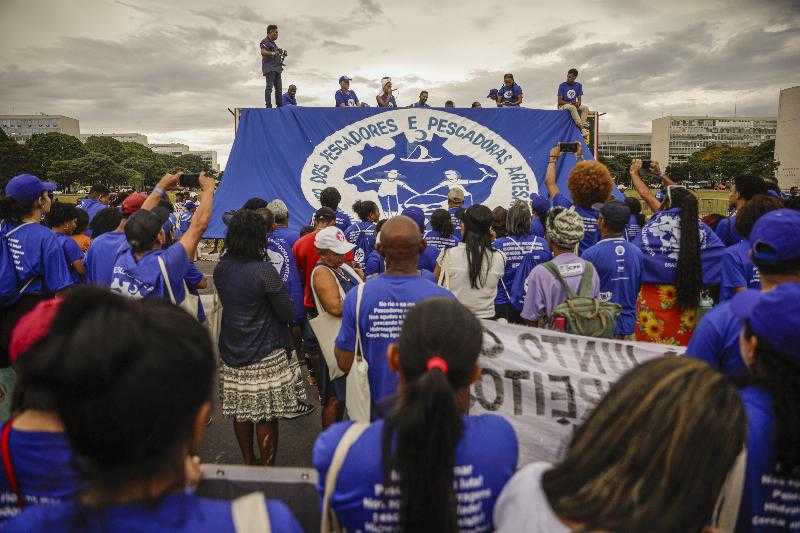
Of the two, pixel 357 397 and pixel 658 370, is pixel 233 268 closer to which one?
pixel 357 397

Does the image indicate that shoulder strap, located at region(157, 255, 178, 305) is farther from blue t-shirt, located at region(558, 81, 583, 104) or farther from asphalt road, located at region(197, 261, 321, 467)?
blue t-shirt, located at region(558, 81, 583, 104)

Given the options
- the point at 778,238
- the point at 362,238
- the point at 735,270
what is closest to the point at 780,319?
the point at 778,238

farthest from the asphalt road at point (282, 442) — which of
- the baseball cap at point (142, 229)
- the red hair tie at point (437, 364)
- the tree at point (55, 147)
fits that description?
the tree at point (55, 147)

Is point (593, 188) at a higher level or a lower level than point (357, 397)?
higher

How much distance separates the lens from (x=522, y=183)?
336 inches

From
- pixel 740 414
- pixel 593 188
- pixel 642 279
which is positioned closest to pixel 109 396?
pixel 740 414

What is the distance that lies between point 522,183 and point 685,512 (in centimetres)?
785

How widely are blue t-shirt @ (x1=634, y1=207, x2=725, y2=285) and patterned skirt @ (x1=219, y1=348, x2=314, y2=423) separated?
2.96m

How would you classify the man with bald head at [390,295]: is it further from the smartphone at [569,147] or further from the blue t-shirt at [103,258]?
the smartphone at [569,147]

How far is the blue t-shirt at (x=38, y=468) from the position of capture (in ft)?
4.75

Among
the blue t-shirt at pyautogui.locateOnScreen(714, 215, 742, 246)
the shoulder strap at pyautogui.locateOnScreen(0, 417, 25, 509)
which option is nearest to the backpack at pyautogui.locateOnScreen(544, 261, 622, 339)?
the shoulder strap at pyautogui.locateOnScreen(0, 417, 25, 509)

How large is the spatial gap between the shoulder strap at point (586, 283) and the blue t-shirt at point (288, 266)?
8.47 ft

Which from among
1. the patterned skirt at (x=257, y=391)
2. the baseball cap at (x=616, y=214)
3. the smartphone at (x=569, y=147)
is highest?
the smartphone at (x=569, y=147)

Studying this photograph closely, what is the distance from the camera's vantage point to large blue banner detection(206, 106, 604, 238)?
27.7ft
